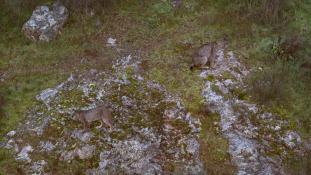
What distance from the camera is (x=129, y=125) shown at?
10.9m

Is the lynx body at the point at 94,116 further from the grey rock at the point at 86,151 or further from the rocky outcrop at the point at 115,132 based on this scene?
the grey rock at the point at 86,151

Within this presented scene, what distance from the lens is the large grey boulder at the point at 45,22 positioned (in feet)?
45.1

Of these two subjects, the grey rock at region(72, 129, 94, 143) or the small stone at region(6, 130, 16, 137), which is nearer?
the grey rock at region(72, 129, 94, 143)

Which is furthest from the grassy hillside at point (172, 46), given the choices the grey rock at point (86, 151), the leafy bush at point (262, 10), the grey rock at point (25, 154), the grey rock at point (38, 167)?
the grey rock at point (86, 151)

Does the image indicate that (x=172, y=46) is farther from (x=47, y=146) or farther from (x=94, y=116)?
(x=47, y=146)

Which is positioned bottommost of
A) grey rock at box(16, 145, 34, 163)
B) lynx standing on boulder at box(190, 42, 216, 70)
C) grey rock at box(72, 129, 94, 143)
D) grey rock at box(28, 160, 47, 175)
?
grey rock at box(28, 160, 47, 175)

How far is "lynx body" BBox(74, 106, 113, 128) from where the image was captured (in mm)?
Answer: 10734

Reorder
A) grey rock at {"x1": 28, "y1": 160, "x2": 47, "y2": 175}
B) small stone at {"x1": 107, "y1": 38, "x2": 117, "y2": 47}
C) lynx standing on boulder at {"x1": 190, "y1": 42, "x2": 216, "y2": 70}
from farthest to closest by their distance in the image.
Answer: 1. small stone at {"x1": 107, "y1": 38, "x2": 117, "y2": 47}
2. lynx standing on boulder at {"x1": 190, "y1": 42, "x2": 216, "y2": 70}
3. grey rock at {"x1": 28, "y1": 160, "x2": 47, "y2": 175}

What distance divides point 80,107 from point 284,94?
5.36 metres

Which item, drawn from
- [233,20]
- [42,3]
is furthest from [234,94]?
[42,3]

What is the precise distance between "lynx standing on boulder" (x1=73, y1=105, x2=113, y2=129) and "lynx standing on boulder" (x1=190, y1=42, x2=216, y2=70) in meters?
2.98

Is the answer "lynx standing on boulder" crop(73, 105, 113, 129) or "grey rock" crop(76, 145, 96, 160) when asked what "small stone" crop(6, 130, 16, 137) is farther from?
"grey rock" crop(76, 145, 96, 160)

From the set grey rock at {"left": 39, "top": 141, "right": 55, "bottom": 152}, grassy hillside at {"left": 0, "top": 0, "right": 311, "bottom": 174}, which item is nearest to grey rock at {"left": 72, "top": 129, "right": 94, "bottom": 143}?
grey rock at {"left": 39, "top": 141, "right": 55, "bottom": 152}

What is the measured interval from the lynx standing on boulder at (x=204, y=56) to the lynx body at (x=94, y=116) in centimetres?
299
